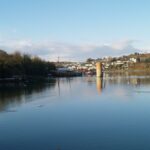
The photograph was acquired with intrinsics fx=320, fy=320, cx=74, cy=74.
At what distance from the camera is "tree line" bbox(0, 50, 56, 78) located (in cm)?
7357

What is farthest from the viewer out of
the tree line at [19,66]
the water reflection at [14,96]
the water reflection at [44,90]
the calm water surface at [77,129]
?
the tree line at [19,66]

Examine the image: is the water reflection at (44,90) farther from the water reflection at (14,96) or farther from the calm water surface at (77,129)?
the calm water surface at (77,129)

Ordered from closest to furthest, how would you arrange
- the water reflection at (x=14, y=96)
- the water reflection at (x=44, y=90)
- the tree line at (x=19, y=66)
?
the water reflection at (x=14, y=96)
the water reflection at (x=44, y=90)
the tree line at (x=19, y=66)

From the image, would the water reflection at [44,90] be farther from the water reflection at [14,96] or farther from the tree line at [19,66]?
the tree line at [19,66]

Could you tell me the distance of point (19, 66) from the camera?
269 feet

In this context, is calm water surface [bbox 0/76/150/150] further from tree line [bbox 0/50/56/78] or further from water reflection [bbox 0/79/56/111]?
tree line [bbox 0/50/56/78]

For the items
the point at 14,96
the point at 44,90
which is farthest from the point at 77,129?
the point at 44,90

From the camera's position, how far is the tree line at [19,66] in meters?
73.6

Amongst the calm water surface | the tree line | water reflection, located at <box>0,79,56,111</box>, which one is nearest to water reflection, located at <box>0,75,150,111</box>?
water reflection, located at <box>0,79,56,111</box>

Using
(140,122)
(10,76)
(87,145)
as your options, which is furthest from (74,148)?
(10,76)

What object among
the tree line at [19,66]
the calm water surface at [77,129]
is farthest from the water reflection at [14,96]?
the tree line at [19,66]

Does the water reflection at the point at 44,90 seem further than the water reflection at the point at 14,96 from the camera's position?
Yes

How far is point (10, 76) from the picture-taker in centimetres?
7619

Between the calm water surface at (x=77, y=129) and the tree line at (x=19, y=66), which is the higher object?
the tree line at (x=19, y=66)
